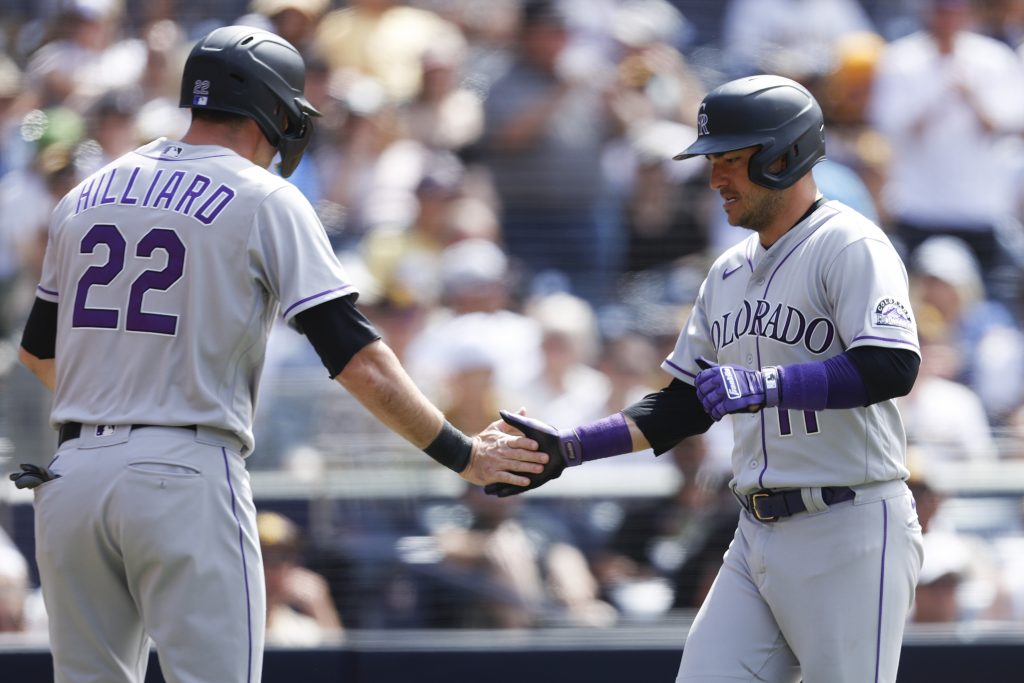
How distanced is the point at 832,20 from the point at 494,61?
6.16 feet

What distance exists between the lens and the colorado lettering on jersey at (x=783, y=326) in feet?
10.3

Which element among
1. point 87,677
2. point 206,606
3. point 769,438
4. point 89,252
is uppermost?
point 89,252

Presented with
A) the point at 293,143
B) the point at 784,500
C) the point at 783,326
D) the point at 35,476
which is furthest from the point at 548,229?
the point at 35,476

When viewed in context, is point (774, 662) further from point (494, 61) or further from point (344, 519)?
point (494, 61)

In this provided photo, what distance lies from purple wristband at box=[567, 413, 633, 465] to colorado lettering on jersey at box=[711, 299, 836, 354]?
430 mm

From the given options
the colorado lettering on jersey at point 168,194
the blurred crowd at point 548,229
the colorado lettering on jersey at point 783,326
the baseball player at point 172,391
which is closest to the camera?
the baseball player at point 172,391

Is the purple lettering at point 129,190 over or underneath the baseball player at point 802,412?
over

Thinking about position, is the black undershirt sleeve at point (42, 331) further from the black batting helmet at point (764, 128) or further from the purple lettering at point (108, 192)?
the black batting helmet at point (764, 128)

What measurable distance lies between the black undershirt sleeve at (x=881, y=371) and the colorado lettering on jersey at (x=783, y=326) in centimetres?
16

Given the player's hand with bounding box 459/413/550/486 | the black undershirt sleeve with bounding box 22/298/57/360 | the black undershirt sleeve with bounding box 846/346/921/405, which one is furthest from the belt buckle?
the black undershirt sleeve with bounding box 22/298/57/360

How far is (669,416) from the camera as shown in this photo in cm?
357

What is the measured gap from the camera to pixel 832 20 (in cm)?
739

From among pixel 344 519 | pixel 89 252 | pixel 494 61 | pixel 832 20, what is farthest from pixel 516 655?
pixel 832 20

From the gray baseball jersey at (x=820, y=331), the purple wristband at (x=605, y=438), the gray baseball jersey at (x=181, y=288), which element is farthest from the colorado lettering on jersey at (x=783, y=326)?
the gray baseball jersey at (x=181, y=288)
